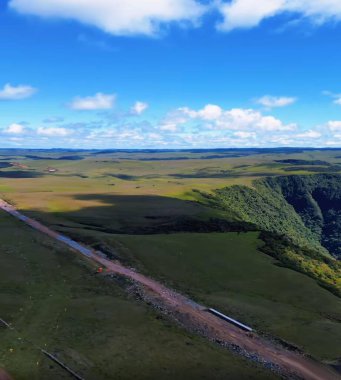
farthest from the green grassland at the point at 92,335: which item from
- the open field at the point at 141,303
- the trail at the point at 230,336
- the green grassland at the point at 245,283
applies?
the green grassland at the point at 245,283

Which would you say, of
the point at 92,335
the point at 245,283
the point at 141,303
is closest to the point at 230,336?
the point at 141,303

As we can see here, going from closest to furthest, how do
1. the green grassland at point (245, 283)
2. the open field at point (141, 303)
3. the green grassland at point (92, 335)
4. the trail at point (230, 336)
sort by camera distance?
the green grassland at point (92, 335) < the open field at point (141, 303) < the trail at point (230, 336) < the green grassland at point (245, 283)

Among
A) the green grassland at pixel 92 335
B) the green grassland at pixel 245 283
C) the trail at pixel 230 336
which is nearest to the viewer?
the green grassland at pixel 92 335

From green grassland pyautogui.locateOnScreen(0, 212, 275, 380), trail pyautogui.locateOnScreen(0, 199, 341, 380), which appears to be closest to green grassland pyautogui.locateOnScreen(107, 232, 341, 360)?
Result: trail pyautogui.locateOnScreen(0, 199, 341, 380)

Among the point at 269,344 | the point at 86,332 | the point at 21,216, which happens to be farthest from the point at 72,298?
the point at 21,216

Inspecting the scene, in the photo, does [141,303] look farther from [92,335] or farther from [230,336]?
[230,336]

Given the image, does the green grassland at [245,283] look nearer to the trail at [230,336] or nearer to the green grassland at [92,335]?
the trail at [230,336]
